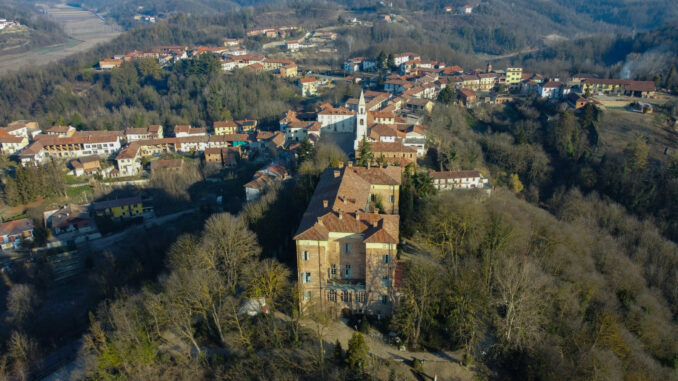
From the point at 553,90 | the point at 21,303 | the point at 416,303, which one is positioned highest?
the point at 553,90

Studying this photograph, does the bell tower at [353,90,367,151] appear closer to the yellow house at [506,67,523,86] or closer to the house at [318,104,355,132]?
the house at [318,104,355,132]

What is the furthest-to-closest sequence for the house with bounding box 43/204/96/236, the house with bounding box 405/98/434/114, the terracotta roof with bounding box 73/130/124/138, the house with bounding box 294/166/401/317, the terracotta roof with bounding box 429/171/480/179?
the terracotta roof with bounding box 73/130/124/138
the house with bounding box 405/98/434/114
the house with bounding box 43/204/96/236
the terracotta roof with bounding box 429/171/480/179
the house with bounding box 294/166/401/317

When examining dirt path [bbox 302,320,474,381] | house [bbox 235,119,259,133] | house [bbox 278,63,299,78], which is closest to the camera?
dirt path [bbox 302,320,474,381]

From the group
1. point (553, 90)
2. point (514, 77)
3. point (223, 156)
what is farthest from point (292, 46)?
point (553, 90)

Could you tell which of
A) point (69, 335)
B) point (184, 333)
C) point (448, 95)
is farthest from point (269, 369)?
point (448, 95)

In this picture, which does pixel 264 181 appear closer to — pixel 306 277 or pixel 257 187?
pixel 257 187

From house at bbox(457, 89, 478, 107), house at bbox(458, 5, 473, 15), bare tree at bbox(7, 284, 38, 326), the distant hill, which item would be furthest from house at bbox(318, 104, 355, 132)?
house at bbox(458, 5, 473, 15)

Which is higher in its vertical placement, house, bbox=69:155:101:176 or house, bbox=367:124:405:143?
house, bbox=367:124:405:143
